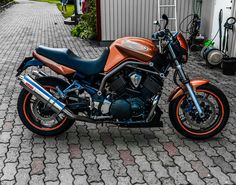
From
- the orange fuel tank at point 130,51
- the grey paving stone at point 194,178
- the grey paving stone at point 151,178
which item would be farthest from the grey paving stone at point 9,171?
the grey paving stone at point 194,178

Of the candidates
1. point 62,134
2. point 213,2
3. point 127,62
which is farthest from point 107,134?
point 213,2

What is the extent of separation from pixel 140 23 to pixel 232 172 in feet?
21.9

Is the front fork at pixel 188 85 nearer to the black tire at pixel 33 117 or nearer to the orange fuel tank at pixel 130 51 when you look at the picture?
the orange fuel tank at pixel 130 51

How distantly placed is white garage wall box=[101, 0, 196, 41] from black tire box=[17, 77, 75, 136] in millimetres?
5794

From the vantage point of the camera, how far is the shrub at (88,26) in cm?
1027

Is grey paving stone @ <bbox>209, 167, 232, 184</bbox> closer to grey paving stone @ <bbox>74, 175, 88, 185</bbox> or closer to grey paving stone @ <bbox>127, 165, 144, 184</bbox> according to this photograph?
grey paving stone @ <bbox>127, 165, 144, 184</bbox>

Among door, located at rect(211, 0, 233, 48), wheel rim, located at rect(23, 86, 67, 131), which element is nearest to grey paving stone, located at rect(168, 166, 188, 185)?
wheel rim, located at rect(23, 86, 67, 131)

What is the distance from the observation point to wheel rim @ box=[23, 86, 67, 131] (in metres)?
3.82

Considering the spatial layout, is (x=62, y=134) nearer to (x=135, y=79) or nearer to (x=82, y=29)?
(x=135, y=79)

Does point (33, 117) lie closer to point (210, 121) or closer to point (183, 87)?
point (183, 87)

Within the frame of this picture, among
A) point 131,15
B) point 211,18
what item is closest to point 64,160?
point 211,18

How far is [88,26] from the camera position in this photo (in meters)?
10.9

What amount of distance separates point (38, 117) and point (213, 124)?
210 cm

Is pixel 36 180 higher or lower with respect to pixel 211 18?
lower
